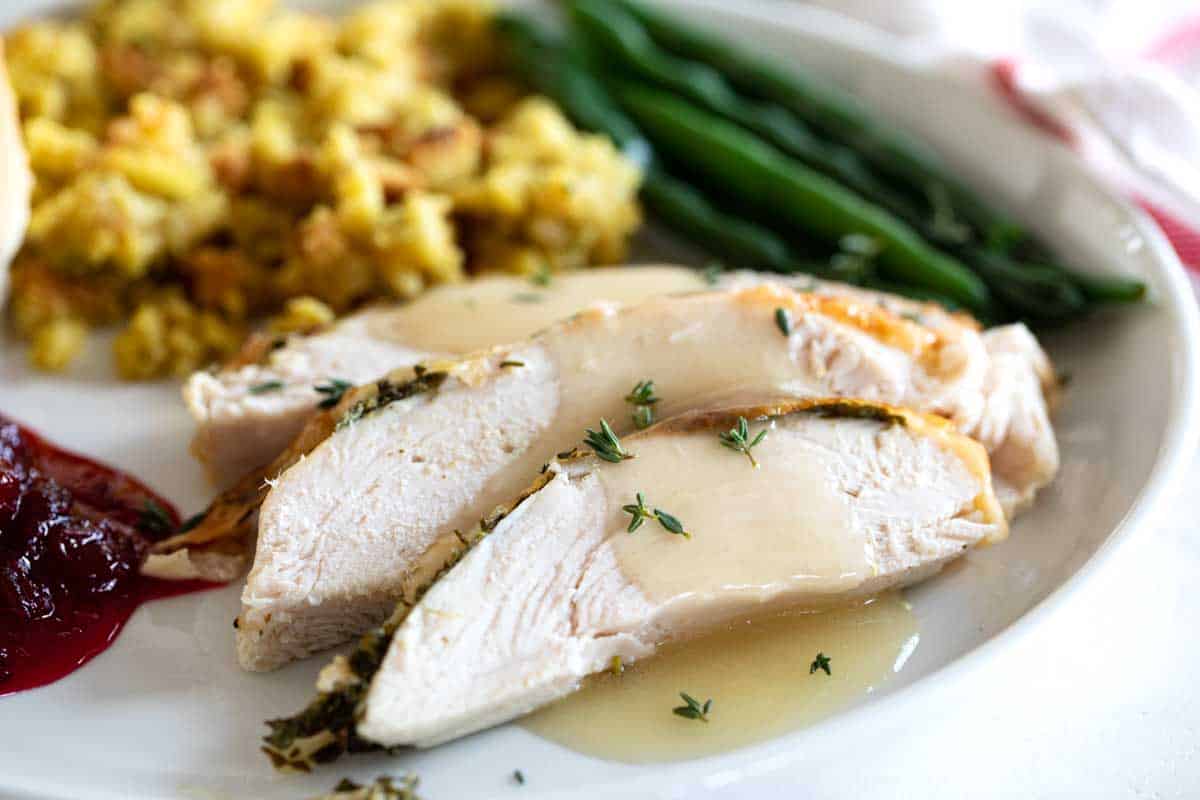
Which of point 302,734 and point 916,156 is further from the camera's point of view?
point 916,156

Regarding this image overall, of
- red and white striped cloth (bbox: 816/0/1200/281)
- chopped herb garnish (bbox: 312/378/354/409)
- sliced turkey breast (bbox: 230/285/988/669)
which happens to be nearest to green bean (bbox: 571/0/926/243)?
red and white striped cloth (bbox: 816/0/1200/281)

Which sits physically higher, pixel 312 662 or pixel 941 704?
pixel 941 704

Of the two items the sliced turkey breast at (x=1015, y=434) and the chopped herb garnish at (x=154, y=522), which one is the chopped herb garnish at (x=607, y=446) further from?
the chopped herb garnish at (x=154, y=522)

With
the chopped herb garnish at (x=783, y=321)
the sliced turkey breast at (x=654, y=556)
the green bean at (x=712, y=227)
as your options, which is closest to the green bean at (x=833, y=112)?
the green bean at (x=712, y=227)

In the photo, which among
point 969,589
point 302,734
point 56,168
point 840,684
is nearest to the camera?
point 302,734

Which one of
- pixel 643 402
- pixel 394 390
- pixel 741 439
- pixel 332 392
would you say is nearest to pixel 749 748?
pixel 741 439

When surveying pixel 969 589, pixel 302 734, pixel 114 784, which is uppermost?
pixel 969 589

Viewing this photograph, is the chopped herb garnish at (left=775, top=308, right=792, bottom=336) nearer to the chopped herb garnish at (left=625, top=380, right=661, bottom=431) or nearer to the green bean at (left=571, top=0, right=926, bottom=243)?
the chopped herb garnish at (left=625, top=380, right=661, bottom=431)

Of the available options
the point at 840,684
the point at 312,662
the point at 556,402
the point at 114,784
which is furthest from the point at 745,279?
the point at 114,784

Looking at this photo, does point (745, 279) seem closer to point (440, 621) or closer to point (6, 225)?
point (440, 621)

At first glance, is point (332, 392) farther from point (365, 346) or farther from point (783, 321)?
point (783, 321)
